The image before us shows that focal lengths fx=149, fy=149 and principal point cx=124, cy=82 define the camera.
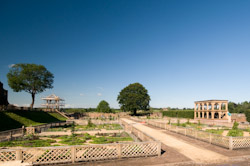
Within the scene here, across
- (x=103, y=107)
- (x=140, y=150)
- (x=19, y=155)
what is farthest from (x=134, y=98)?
(x=19, y=155)

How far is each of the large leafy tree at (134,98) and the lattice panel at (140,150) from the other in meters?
53.2

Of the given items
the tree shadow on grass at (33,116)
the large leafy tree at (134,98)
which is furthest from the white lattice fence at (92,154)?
the large leafy tree at (134,98)

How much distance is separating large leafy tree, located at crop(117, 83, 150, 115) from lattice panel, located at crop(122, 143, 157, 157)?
53218 millimetres

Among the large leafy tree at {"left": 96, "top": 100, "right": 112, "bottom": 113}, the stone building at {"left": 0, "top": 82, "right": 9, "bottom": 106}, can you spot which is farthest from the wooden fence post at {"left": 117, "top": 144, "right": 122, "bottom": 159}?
the large leafy tree at {"left": 96, "top": 100, "right": 112, "bottom": 113}

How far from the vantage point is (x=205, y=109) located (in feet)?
178

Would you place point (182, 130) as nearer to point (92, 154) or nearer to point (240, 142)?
point (240, 142)

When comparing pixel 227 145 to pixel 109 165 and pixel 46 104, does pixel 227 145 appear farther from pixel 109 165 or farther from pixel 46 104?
pixel 46 104

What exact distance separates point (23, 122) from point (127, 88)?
44.9 meters

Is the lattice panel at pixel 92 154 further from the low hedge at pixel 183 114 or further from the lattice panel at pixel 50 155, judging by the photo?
the low hedge at pixel 183 114

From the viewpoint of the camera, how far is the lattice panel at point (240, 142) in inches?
452

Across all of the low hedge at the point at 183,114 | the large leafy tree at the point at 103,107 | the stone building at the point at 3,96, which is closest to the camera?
the stone building at the point at 3,96

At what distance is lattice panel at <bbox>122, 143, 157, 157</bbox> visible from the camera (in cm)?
945

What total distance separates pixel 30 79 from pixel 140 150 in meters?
49.8

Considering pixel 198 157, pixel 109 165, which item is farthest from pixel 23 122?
pixel 198 157
